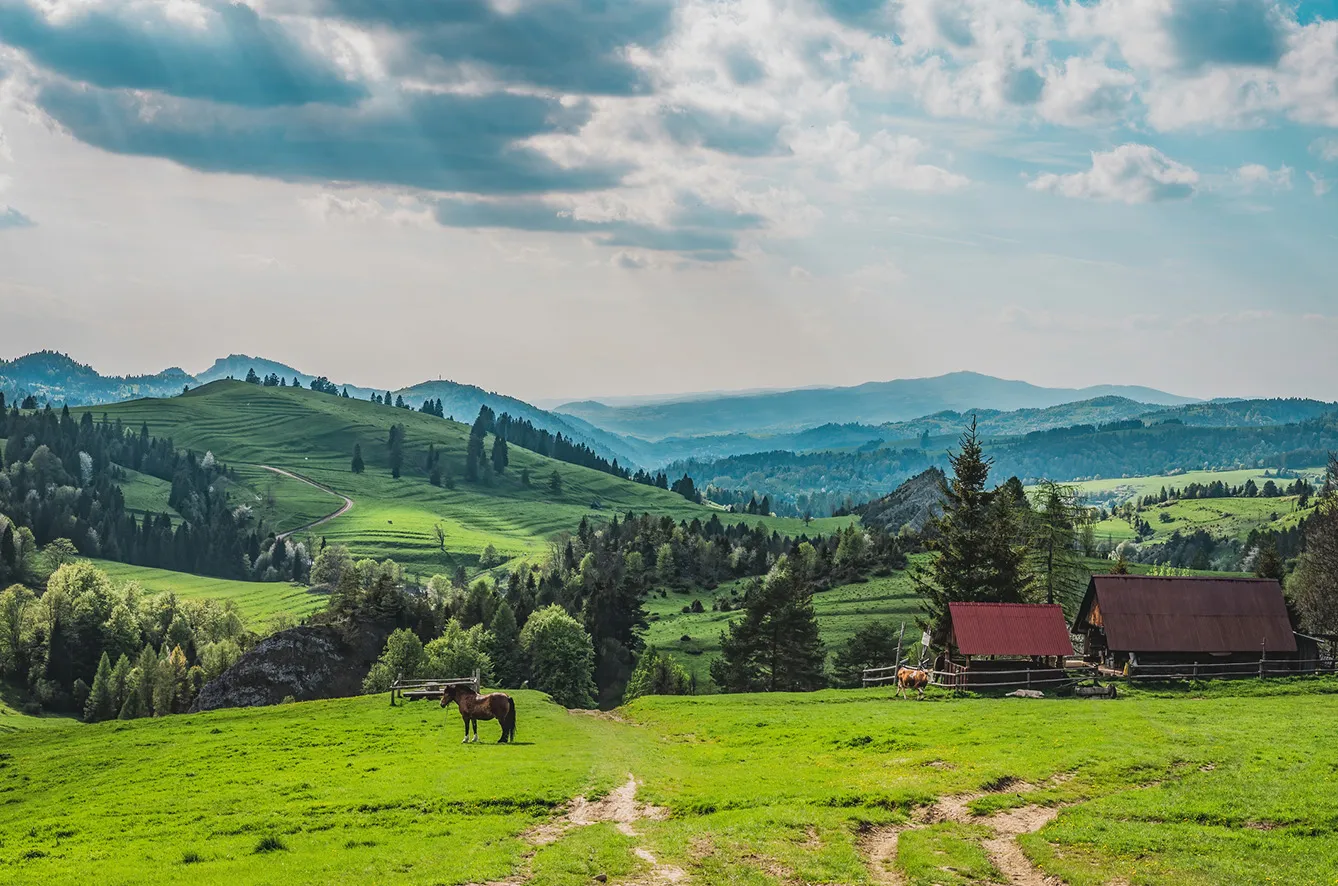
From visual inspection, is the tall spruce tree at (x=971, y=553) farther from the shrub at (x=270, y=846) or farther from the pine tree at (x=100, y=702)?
the pine tree at (x=100, y=702)

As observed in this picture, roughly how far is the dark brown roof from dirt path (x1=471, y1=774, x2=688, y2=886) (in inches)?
1814

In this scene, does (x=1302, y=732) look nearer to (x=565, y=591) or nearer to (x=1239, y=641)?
(x=1239, y=641)

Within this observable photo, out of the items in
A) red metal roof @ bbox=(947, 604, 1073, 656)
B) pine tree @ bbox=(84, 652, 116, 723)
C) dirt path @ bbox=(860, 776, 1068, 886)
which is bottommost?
pine tree @ bbox=(84, 652, 116, 723)

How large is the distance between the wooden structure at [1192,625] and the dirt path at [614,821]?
45.4 m

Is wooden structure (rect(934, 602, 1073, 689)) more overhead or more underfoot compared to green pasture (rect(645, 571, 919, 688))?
more overhead

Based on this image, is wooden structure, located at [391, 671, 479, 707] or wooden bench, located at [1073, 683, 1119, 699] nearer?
wooden bench, located at [1073, 683, 1119, 699]

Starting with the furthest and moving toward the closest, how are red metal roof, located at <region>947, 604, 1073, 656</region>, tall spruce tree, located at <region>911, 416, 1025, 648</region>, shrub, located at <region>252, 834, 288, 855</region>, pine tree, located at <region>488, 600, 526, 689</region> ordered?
pine tree, located at <region>488, 600, 526, 689</region> → tall spruce tree, located at <region>911, 416, 1025, 648</region> → red metal roof, located at <region>947, 604, 1073, 656</region> → shrub, located at <region>252, 834, 288, 855</region>

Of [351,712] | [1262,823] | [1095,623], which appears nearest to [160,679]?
[351,712]

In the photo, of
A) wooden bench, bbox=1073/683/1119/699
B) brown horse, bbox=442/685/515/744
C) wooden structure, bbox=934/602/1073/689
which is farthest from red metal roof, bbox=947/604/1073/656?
brown horse, bbox=442/685/515/744

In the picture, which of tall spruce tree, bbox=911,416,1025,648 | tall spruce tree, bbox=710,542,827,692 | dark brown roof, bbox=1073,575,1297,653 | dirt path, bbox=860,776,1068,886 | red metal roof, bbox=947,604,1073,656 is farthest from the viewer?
tall spruce tree, bbox=710,542,827,692

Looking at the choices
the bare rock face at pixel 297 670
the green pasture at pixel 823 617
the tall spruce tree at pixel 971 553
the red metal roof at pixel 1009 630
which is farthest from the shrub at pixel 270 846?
the green pasture at pixel 823 617

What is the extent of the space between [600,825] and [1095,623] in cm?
5260

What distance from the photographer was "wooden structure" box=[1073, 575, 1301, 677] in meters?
64.8

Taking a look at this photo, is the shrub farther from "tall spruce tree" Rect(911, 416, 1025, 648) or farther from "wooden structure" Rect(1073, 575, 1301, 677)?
"wooden structure" Rect(1073, 575, 1301, 677)
